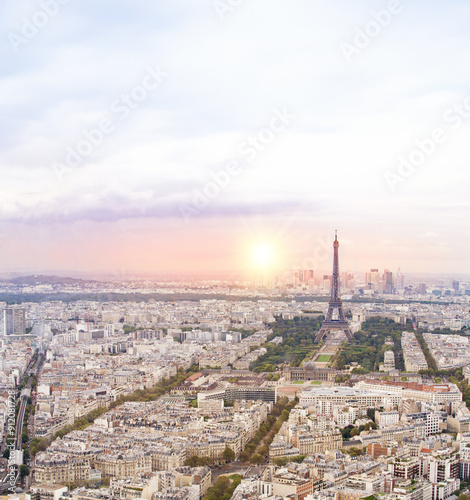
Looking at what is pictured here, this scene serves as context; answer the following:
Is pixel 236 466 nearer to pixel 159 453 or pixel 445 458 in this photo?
pixel 159 453

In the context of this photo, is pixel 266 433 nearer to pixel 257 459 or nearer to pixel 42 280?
pixel 257 459

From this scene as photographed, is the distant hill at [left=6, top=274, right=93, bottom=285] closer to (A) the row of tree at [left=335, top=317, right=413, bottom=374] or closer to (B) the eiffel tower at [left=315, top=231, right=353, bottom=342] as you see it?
(B) the eiffel tower at [left=315, top=231, right=353, bottom=342]

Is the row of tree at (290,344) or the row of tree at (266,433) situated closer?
the row of tree at (266,433)

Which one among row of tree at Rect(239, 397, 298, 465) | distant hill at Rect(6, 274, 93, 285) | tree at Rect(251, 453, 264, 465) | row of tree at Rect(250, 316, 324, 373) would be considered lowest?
tree at Rect(251, 453, 264, 465)

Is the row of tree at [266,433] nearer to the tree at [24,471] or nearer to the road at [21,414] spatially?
the tree at [24,471]

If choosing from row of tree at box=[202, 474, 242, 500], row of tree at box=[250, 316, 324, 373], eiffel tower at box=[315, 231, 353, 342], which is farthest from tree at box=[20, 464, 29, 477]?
eiffel tower at box=[315, 231, 353, 342]

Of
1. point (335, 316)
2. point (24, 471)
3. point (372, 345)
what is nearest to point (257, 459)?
point (24, 471)

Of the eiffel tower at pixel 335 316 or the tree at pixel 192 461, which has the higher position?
the eiffel tower at pixel 335 316

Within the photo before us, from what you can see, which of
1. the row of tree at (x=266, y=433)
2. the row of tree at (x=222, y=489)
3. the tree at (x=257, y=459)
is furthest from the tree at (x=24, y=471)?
the tree at (x=257, y=459)

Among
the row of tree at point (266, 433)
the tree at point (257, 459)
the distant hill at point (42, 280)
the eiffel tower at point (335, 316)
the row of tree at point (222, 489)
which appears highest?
the distant hill at point (42, 280)

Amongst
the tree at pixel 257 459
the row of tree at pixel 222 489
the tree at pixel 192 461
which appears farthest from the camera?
the tree at pixel 257 459

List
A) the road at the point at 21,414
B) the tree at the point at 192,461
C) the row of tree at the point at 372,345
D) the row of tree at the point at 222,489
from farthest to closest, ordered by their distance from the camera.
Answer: the row of tree at the point at 372,345 < the tree at the point at 192,461 < the road at the point at 21,414 < the row of tree at the point at 222,489
